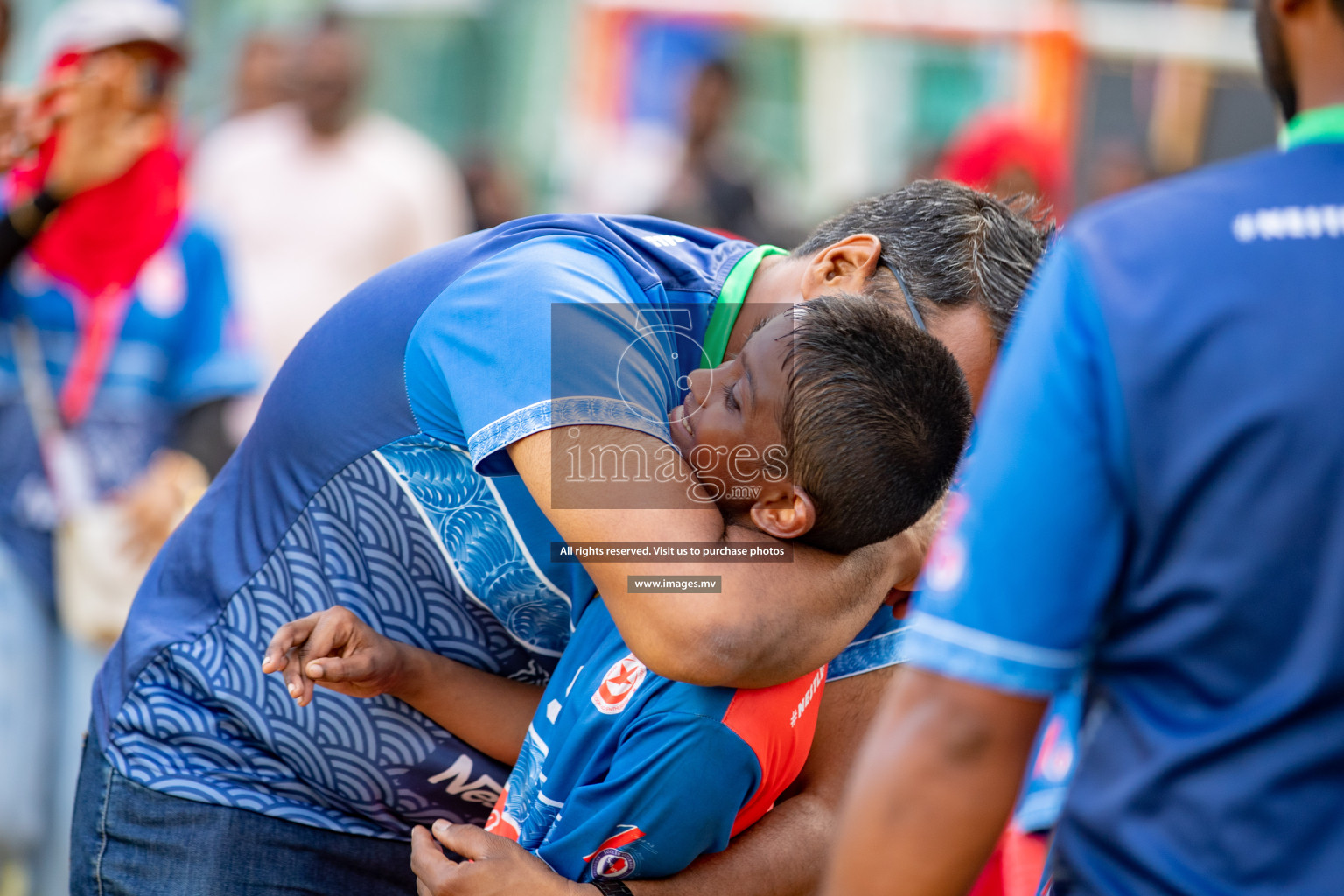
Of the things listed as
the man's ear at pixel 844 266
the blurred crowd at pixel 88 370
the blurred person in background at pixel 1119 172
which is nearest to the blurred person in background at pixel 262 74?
the blurred crowd at pixel 88 370

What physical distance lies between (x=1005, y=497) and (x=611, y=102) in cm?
1045

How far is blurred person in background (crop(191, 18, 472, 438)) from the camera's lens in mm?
5879

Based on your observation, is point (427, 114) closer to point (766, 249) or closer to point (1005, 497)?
point (766, 249)

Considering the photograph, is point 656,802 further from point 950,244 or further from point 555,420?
point 950,244

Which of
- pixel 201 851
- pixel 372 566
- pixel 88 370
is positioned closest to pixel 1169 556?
pixel 372 566

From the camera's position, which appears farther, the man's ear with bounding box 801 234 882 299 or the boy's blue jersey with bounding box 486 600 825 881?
the man's ear with bounding box 801 234 882 299

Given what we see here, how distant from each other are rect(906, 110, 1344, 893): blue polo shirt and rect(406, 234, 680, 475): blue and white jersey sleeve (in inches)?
21.7

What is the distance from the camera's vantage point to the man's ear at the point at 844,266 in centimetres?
209

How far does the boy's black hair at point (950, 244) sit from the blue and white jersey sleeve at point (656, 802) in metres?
0.78

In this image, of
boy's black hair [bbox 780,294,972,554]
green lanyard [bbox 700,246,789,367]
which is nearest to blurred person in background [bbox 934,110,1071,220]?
green lanyard [bbox 700,246,789,367]

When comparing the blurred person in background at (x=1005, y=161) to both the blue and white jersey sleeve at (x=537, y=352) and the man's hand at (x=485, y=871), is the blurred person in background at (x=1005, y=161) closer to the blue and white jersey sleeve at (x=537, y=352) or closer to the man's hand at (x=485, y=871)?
the blue and white jersey sleeve at (x=537, y=352)

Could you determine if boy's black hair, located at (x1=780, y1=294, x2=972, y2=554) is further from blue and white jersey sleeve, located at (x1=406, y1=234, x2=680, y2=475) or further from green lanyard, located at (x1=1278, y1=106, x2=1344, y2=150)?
green lanyard, located at (x1=1278, y1=106, x2=1344, y2=150)

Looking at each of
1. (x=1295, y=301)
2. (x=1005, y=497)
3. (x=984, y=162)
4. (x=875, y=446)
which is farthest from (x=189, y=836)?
(x=984, y=162)

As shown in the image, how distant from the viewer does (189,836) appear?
202cm
